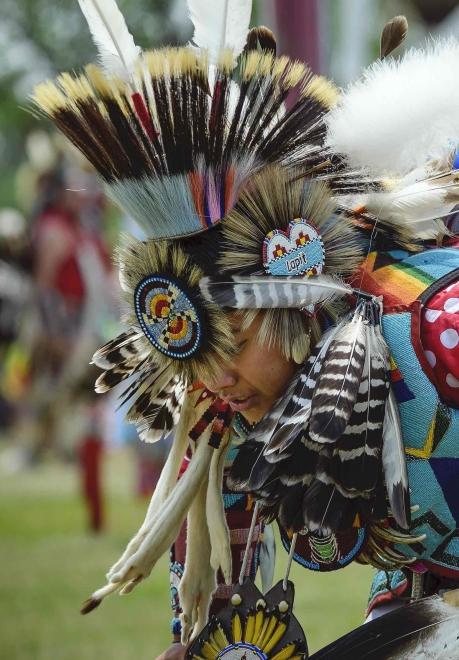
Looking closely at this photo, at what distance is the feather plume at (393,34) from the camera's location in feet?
7.12

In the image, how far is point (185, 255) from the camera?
1.99 meters

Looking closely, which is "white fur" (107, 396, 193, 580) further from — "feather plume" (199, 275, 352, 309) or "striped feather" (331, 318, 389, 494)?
"striped feather" (331, 318, 389, 494)

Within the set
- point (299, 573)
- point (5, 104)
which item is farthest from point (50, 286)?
point (5, 104)

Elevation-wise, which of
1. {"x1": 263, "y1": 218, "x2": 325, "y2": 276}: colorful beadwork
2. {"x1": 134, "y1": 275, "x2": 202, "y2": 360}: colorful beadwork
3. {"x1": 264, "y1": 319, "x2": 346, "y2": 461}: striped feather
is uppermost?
{"x1": 263, "y1": 218, "x2": 325, "y2": 276}: colorful beadwork

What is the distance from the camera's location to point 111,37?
199cm

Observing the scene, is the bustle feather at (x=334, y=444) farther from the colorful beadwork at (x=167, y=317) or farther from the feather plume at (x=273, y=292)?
the colorful beadwork at (x=167, y=317)

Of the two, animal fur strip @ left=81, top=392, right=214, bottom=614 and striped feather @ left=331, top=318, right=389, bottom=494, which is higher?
striped feather @ left=331, top=318, right=389, bottom=494

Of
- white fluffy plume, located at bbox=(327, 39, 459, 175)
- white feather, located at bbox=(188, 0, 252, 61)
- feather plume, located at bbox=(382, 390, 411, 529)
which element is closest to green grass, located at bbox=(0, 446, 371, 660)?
feather plume, located at bbox=(382, 390, 411, 529)

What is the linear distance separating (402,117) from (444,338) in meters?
0.43

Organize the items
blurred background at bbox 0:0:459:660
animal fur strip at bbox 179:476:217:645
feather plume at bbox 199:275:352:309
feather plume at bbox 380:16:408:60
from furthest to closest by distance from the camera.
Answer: blurred background at bbox 0:0:459:660 → animal fur strip at bbox 179:476:217:645 → feather plume at bbox 380:16:408:60 → feather plume at bbox 199:275:352:309

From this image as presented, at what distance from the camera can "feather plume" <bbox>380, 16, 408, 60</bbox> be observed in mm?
2170

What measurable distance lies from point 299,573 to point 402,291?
12.2 feet

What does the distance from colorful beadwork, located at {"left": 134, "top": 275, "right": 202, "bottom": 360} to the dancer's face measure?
2.8 inches

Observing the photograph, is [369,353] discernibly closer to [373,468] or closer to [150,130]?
[373,468]
